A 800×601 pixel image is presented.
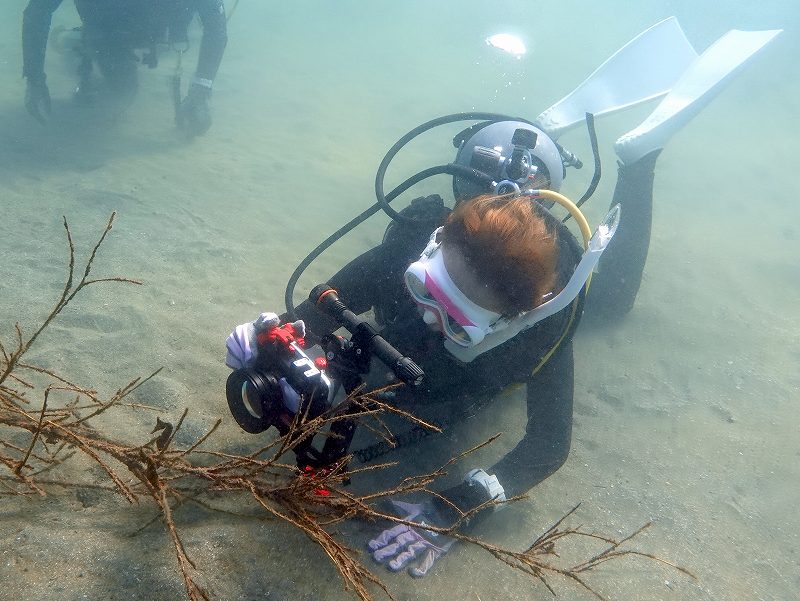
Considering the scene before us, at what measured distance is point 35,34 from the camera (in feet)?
24.5

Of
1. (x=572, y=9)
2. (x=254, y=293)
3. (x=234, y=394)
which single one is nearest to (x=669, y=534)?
(x=234, y=394)

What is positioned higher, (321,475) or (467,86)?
(321,475)

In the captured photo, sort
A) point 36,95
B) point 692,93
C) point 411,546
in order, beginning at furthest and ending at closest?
point 36,95, point 692,93, point 411,546

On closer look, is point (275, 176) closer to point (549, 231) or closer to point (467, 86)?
point (549, 231)

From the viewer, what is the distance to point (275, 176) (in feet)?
25.5

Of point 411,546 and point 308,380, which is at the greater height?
point 308,380

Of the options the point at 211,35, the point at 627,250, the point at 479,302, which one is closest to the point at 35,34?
the point at 211,35

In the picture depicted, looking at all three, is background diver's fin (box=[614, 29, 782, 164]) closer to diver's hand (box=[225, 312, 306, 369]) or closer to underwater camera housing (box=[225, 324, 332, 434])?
diver's hand (box=[225, 312, 306, 369])

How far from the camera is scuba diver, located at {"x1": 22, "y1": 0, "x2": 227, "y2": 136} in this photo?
755 centimetres

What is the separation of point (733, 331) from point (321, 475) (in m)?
5.33

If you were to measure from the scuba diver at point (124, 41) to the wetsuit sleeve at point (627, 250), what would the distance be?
7.25 metres

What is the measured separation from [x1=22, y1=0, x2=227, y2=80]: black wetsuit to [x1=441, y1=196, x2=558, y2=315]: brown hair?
8452 millimetres

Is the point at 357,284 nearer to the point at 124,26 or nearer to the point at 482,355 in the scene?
the point at 482,355

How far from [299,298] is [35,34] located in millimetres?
6774
